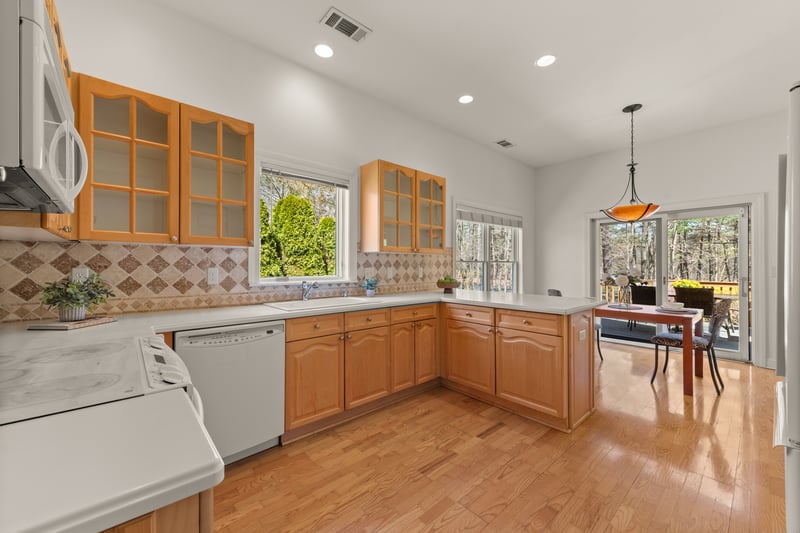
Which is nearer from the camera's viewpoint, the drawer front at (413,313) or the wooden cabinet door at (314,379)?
the wooden cabinet door at (314,379)

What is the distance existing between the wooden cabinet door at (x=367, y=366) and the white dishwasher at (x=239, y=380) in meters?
0.52

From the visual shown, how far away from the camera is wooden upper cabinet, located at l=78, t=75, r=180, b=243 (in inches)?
71.8

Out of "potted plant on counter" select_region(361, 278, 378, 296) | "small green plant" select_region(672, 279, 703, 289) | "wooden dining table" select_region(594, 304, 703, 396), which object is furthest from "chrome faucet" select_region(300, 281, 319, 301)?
"small green plant" select_region(672, 279, 703, 289)

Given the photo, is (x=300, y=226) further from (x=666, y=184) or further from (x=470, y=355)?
(x=666, y=184)

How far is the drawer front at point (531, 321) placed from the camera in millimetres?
2449

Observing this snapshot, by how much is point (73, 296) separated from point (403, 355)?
215 centimetres

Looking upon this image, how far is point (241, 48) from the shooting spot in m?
2.67

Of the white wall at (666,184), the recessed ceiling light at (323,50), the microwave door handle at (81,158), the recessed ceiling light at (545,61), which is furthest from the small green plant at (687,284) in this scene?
the microwave door handle at (81,158)

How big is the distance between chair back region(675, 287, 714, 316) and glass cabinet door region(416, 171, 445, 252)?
3325 mm

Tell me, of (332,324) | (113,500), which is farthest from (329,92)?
(113,500)

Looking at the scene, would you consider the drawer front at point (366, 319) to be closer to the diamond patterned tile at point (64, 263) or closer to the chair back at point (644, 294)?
the diamond patterned tile at point (64, 263)

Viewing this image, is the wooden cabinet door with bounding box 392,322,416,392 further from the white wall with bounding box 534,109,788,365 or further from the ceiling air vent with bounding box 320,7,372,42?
the white wall with bounding box 534,109,788,365

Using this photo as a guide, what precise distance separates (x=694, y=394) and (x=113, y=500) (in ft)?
13.4

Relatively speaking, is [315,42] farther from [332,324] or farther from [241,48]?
[332,324]
